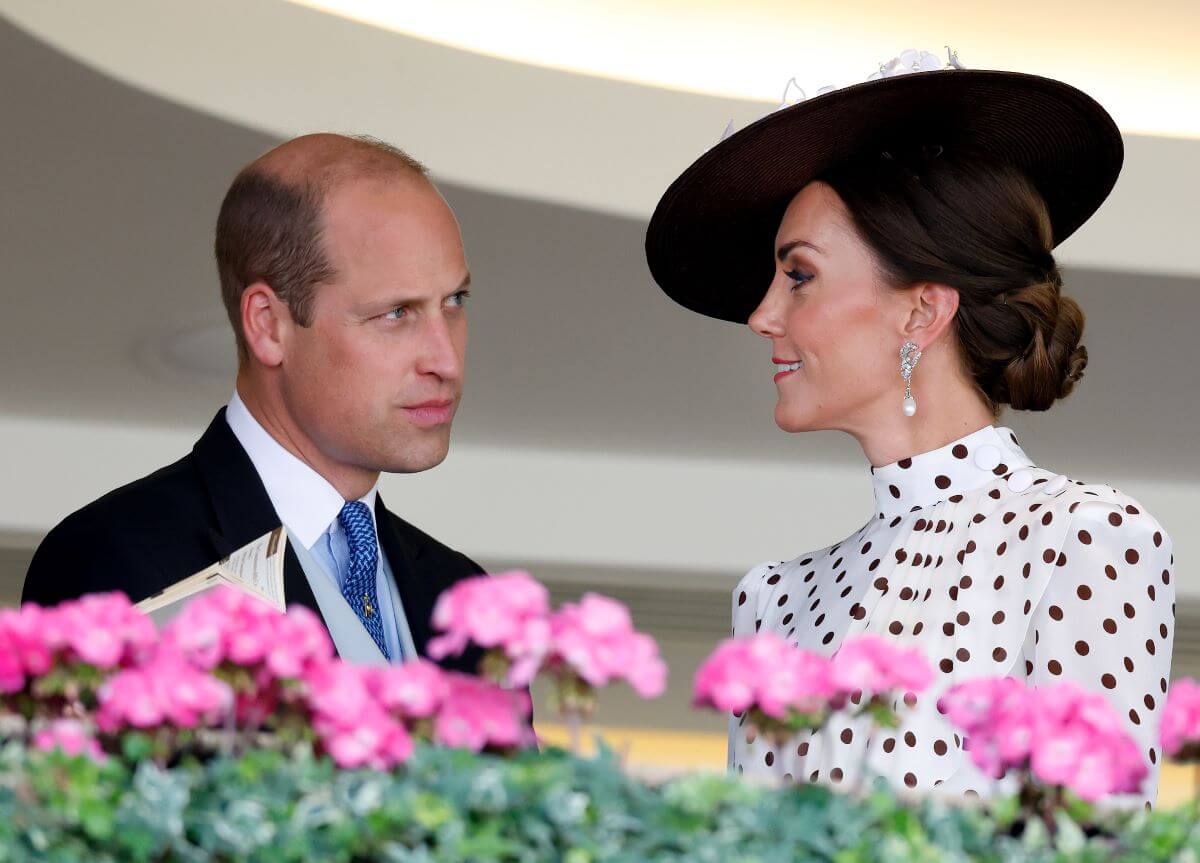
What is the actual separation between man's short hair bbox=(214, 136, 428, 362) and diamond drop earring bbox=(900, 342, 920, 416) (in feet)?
2.17

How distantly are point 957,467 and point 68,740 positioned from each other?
4.59 ft

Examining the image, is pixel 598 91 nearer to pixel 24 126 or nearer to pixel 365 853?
→ pixel 24 126

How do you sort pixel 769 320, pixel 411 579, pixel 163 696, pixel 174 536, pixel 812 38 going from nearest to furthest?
pixel 163 696 → pixel 174 536 → pixel 411 579 → pixel 769 320 → pixel 812 38

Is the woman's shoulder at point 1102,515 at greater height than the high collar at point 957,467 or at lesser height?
lesser

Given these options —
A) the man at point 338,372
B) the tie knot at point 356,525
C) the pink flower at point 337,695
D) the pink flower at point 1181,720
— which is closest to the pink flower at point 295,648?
the pink flower at point 337,695

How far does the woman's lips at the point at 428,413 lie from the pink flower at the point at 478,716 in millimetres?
1055

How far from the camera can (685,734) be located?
906cm

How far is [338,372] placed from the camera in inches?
78.0

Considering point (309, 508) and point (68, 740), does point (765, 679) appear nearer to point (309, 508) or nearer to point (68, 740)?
point (68, 740)

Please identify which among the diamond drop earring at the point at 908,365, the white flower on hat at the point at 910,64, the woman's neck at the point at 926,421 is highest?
the white flower on hat at the point at 910,64

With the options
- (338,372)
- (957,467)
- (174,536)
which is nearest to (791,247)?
(957,467)

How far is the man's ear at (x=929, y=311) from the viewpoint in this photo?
2.06 metres

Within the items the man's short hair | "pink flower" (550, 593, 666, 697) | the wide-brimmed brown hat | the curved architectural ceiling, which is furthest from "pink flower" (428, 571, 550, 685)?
the curved architectural ceiling

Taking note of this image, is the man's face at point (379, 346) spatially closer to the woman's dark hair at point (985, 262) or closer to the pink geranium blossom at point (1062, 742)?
the woman's dark hair at point (985, 262)
